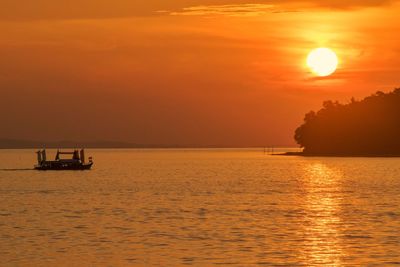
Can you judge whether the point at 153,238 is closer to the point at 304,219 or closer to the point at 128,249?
the point at 128,249

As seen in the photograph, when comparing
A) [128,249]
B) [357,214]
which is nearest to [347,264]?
[128,249]

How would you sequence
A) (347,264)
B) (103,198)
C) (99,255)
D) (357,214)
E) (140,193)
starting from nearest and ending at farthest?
(347,264) < (99,255) < (357,214) < (103,198) < (140,193)

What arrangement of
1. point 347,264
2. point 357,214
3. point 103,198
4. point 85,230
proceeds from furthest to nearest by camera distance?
point 103,198 < point 357,214 < point 85,230 < point 347,264

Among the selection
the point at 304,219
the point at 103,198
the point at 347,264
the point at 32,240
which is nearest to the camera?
the point at 347,264

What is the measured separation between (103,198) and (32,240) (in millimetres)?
40791

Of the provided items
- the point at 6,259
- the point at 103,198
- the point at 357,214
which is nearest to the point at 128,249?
the point at 6,259

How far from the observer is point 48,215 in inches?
2618

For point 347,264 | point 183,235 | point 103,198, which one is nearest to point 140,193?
point 103,198

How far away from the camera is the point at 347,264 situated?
130 feet

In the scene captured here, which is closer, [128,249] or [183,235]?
[128,249]

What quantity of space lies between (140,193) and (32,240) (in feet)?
162

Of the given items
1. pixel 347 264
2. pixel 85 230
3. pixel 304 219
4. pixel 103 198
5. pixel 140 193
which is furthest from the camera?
pixel 140 193

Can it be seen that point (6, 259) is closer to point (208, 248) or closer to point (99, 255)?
point (99, 255)

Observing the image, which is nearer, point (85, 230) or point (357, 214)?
point (85, 230)
